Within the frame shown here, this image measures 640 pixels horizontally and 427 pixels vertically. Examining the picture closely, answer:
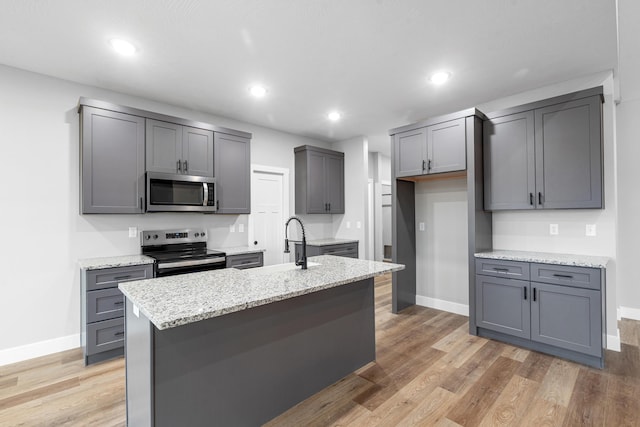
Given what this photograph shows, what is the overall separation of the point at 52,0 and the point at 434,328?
4.41 m

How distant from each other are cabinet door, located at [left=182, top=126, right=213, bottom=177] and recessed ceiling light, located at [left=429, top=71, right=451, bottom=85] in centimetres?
264

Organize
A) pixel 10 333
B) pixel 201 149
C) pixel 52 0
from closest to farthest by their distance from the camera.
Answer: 1. pixel 52 0
2. pixel 10 333
3. pixel 201 149

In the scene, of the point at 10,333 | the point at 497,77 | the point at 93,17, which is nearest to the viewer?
the point at 93,17

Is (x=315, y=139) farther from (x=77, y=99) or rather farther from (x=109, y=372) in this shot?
(x=109, y=372)

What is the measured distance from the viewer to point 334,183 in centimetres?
544

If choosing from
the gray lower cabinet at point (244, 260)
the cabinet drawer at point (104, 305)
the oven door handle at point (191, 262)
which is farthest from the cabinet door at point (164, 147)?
the cabinet drawer at point (104, 305)

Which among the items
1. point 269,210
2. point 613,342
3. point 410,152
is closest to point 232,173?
point 269,210

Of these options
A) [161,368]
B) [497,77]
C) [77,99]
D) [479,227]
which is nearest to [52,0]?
[77,99]

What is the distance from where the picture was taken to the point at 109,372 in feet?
8.66

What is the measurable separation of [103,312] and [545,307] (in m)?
4.13

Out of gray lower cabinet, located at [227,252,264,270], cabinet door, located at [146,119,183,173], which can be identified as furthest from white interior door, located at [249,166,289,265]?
cabinet door, located at [146,119,183,173]

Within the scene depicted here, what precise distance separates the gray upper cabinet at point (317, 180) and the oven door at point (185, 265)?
1898 mm

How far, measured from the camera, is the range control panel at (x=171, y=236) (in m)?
3.49

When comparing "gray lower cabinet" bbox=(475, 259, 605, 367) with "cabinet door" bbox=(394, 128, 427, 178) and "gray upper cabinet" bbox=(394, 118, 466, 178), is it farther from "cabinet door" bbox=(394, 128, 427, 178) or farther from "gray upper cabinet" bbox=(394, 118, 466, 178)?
"cabinet door" bbox=(394, 128, 427, 178)
